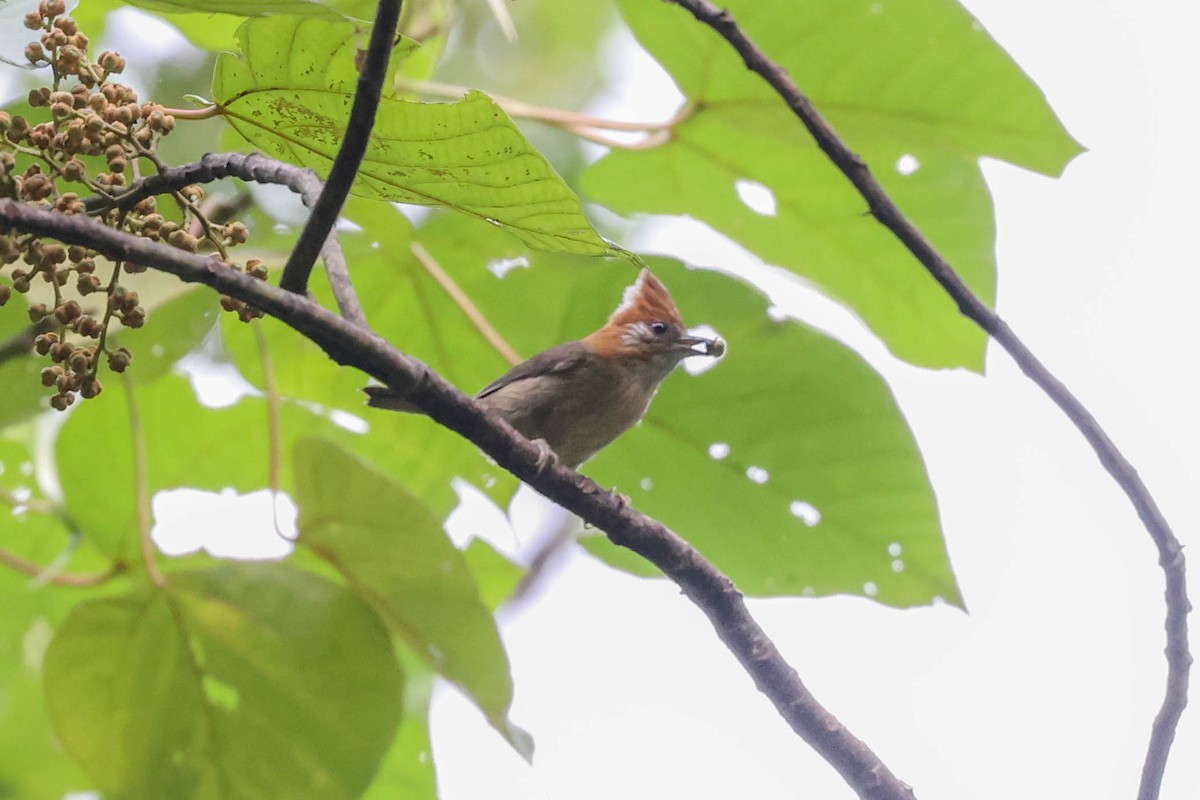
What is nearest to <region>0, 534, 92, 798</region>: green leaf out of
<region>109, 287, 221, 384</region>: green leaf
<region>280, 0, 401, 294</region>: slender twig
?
<region>109, 287, 221, 384</region>: green leaf

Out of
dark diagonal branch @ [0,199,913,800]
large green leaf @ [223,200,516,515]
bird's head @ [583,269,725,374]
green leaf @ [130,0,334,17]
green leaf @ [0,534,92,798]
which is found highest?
bird's head @ [583,269,725,374]

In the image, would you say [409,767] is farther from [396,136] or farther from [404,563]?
[396,136]

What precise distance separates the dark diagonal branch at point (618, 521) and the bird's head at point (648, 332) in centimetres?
132

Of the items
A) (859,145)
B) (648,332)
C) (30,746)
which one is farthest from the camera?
(648,332)

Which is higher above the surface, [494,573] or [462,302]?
[462,302]

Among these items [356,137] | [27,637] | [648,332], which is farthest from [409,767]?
[356,137]

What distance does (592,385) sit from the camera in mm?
3428

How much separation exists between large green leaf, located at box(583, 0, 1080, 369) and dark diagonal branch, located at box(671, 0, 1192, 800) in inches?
26.9

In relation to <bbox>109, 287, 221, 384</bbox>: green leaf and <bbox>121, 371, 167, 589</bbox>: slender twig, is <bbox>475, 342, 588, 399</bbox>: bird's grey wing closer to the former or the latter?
<bbox>109, 287, 221, 384</bbox>: green leaf

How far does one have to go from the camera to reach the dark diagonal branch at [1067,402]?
1.87 m

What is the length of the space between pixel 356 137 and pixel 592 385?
6.88 feet

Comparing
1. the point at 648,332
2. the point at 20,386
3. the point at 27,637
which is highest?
the point at 648,332

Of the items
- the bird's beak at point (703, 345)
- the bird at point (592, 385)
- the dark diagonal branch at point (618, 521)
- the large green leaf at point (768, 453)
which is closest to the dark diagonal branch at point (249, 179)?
the dark diagonal branch at point (618, 521)

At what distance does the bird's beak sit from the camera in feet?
9.57
